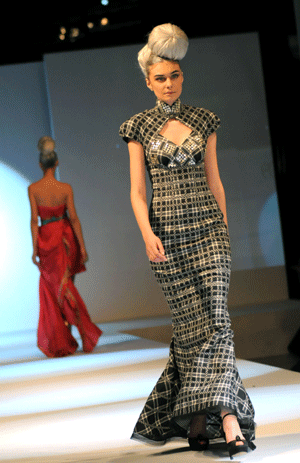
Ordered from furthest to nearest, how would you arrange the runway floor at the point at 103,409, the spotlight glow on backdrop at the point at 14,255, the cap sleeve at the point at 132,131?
the spotlight glow on backdrop at the point at 14,255 < the cap sleeve at the point at 132,131 < the runway floor at the point at 103,409

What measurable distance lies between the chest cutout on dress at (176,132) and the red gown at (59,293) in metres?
3.17

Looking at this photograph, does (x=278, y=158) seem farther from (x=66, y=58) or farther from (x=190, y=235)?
(x=190, y=235)

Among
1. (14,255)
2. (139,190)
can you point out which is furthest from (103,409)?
(14,255)

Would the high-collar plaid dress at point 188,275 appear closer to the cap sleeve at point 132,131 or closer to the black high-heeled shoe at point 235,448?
the cap sleeve at point 132,131

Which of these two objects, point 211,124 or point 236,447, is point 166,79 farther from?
point 236,447

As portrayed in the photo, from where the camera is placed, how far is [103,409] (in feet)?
10.4

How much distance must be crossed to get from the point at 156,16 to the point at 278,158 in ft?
7.10

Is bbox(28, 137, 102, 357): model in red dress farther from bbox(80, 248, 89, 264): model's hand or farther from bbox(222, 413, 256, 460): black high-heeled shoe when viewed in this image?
bbox(222, 413, 256, 460): black high-heeled shoe

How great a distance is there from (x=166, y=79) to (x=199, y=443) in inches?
50.8

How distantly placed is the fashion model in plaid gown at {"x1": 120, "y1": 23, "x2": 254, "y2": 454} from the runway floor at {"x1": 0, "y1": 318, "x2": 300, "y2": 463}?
0.43 ft

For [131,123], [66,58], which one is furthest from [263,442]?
[66,58]

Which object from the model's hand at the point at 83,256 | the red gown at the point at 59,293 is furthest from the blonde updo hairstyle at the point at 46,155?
the model's hand at the point at 83,256

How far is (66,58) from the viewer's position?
27.8 feet

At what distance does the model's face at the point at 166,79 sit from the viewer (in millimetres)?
2529
